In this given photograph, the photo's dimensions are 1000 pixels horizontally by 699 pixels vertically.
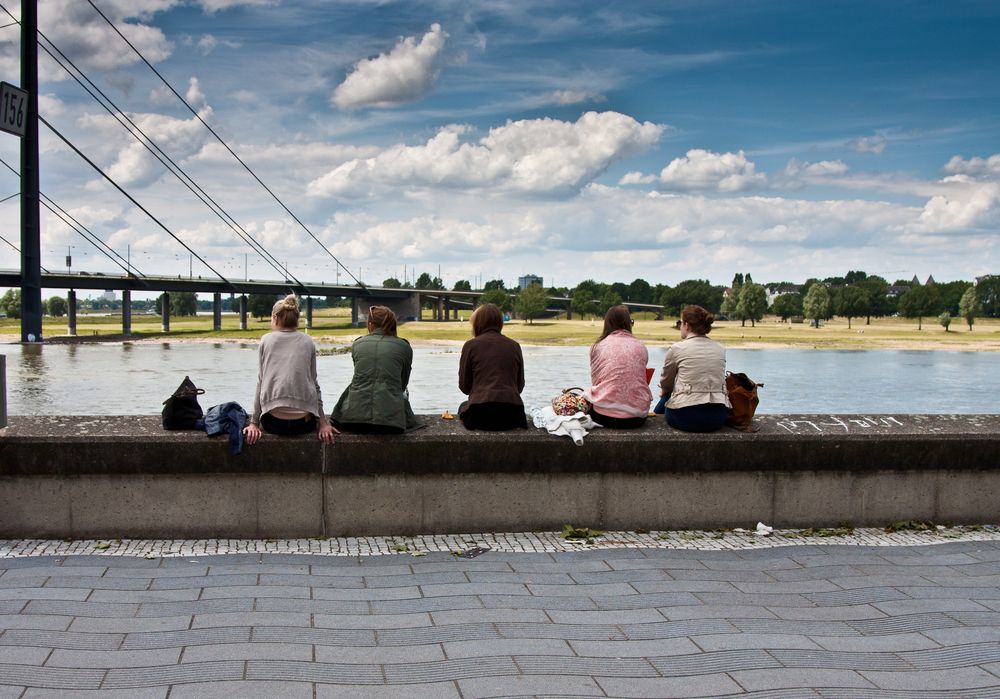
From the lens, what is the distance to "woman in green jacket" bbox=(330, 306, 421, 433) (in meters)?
6.27

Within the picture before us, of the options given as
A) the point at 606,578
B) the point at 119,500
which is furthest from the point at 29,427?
the point at 606,578

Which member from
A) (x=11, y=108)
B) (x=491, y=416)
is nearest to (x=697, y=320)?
(x=491, y=416)

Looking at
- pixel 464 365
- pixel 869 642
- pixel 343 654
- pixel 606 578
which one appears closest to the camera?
pixel 343 654

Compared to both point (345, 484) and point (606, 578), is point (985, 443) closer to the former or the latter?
point (606, 578)

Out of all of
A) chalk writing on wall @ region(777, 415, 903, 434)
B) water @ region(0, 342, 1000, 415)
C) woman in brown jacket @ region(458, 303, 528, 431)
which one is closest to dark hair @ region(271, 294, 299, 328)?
woman in brown jacket @ region(458, 303, 528, 431)

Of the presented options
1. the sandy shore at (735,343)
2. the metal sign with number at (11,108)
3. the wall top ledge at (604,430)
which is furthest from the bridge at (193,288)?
the wall top ledge at (604,430)

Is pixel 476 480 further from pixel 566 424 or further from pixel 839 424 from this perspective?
pixel 839 424

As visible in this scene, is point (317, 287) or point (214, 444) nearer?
point (214, 444)

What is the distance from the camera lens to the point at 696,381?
6691 mm

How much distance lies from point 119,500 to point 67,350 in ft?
250

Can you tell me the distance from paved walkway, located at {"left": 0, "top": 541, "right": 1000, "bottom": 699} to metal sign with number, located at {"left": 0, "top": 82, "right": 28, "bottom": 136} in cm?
888

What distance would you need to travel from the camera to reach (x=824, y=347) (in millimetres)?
93688

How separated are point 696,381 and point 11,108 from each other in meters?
10.5

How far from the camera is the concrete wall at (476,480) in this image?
6.11 meters
